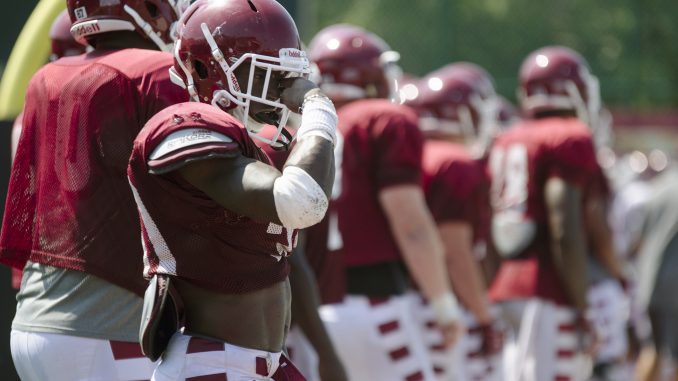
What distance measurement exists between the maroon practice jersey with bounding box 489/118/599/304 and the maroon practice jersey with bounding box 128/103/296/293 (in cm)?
373

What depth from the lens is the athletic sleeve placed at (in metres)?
5.71

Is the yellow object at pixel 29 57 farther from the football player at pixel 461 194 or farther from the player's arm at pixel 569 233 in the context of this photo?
the player's arm at pixel 569 233

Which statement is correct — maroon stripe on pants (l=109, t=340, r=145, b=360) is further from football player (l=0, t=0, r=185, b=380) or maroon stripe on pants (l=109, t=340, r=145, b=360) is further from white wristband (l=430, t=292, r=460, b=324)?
white wristband (l=430, t=292, r=460, b=324)

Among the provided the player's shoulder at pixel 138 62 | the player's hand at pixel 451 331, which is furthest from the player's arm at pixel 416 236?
the player's shoulder at pixel 138 62

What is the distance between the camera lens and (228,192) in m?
3.00

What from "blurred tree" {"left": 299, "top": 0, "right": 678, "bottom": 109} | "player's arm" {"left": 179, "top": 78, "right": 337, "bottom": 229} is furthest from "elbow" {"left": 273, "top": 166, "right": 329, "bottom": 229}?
"blurred tree" {"left": 299, "top": 0, "right": 678, "bottom": 109}

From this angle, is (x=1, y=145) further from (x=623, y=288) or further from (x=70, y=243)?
(x=623, y=288)

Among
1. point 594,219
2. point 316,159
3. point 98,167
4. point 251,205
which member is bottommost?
point 594,219

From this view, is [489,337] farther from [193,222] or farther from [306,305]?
[193,222]

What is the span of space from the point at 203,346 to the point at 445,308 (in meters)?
3.11

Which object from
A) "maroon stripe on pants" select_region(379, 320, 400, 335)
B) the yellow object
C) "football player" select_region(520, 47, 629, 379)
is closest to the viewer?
the yellow object

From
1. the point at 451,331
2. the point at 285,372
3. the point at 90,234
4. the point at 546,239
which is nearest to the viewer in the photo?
the point at 285,372

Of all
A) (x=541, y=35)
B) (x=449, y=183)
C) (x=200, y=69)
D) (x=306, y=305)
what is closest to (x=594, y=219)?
(x=449, y=183)

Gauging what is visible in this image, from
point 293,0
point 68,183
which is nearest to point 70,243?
point 68,183
